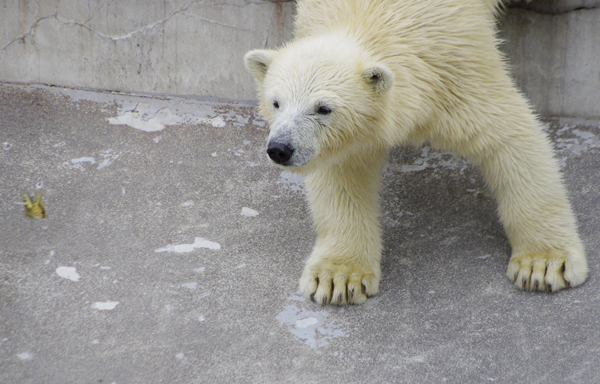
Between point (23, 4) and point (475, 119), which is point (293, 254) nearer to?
point (475, 119)

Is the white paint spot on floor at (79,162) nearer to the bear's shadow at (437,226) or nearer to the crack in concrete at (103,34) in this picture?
the crack in concrete at (103,34)

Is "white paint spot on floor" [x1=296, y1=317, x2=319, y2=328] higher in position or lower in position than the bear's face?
lower

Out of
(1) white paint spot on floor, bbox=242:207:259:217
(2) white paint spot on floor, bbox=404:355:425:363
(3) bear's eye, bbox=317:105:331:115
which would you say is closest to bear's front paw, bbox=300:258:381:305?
(2) white paint spot on floor, bbox=404:355:425:363

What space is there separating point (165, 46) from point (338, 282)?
2.26 m

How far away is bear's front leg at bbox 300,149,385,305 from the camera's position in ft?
7.74

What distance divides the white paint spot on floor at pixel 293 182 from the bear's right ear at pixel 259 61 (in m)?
0.96

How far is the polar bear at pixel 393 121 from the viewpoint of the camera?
2088 millimetres

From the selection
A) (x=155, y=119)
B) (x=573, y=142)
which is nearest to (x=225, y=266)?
(x=155, y=119)

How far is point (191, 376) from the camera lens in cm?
198

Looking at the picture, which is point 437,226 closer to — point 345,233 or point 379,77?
point 345,233

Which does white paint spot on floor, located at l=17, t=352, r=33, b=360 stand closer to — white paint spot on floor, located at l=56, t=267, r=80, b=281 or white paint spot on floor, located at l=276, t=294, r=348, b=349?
white paint spot on floor, located at l=56, t=267, r=80, b=281

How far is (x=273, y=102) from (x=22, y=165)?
1875 millimetres

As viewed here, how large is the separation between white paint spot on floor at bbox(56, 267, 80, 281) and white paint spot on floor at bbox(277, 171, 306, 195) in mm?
1285

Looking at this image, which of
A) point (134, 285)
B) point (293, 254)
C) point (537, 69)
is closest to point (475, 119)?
point (293, 254)
